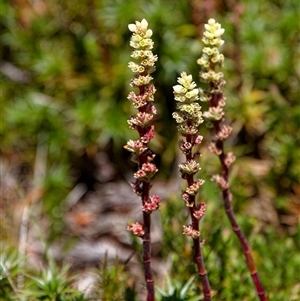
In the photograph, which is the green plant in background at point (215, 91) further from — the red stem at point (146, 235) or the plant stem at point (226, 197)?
the red stem at point (146, 235)

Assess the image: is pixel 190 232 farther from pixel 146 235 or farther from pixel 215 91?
pixel 215 91

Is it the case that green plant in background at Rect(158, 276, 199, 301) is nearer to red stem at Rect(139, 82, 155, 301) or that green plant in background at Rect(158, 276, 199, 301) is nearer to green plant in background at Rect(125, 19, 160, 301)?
red stem at Rect(139, 82, 155, 301)

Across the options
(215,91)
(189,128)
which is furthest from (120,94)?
(189,128)

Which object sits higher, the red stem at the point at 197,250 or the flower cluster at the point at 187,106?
the flower cluster at the point at 187,106

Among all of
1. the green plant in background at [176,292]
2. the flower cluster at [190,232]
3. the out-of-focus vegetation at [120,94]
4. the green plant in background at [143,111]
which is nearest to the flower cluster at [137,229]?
the green plant in background at [143,111]

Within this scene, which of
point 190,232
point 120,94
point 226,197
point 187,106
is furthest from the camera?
point 120,94

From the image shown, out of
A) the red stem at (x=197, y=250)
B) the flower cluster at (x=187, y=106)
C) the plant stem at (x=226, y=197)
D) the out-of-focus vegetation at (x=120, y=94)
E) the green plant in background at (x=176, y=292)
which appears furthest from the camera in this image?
the out-of-focus vegetation at (x=120, y=94)
